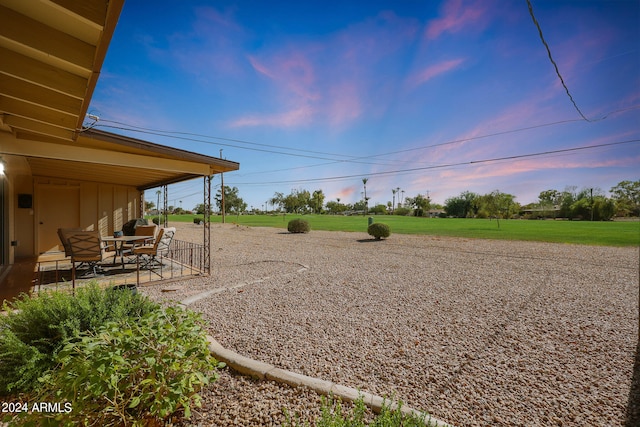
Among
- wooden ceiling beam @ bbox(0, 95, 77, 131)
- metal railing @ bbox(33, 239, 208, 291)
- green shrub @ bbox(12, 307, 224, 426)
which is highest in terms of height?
wooden ceiling beam @ bbox(0, 95, 77, 131)

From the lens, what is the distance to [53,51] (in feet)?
7.38

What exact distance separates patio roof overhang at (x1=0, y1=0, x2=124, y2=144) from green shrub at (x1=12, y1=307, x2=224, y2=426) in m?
2.12

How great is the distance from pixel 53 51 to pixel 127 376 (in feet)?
8.81

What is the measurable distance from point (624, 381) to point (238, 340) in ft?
12.5

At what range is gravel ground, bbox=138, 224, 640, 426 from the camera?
2.08 metres

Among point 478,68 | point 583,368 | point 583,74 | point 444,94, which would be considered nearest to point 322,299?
point 583,368

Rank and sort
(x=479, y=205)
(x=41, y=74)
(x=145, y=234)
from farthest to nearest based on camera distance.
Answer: (x=479, y=205)
(x=145, y=234)
(x=41, y=74)

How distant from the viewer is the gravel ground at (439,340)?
2082 millimetres

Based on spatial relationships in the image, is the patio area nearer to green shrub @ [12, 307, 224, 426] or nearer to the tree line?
green shrub @ [12, 307, 224, 426]

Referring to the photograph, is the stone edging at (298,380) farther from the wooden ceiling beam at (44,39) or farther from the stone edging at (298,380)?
the wooden ceiling beam at (44,39)

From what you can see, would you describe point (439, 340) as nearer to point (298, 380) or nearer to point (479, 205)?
point (298, 380)

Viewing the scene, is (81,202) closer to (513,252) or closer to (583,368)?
(583,368)

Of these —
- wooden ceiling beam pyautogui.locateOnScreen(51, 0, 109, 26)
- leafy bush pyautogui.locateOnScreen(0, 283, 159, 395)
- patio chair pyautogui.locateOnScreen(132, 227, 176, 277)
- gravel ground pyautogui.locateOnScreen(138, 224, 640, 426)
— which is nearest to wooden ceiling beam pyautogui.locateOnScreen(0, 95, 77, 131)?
wooden ceiling beam pyautogui.locateOnScreen(51, 0, 109, 26)

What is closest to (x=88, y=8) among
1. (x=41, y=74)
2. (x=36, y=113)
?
(x=41, y=74)
